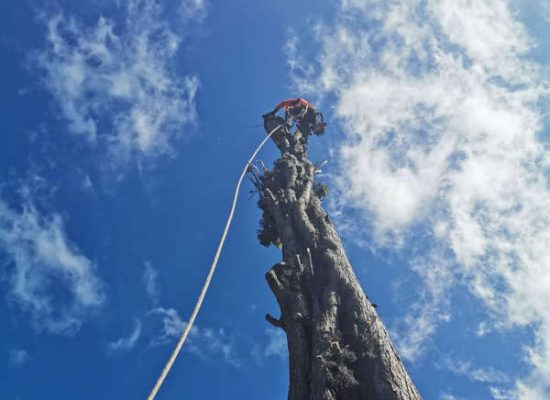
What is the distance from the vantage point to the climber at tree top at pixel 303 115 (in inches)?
628

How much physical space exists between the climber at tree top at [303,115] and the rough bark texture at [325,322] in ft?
23.0

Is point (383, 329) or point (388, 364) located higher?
point (383, 329)

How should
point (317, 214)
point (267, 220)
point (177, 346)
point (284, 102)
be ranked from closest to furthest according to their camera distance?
point (177, 346) → point (317, 214) → point (267, 220) → point (284, 102)

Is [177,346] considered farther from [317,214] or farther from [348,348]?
[317,214]

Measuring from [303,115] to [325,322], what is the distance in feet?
36.5

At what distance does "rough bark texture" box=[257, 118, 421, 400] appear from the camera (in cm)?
529

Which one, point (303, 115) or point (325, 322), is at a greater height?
point (303, 115)

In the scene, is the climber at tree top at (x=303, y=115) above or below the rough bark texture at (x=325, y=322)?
→ above

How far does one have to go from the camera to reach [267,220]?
35.7 feet

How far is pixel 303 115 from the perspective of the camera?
16125mm

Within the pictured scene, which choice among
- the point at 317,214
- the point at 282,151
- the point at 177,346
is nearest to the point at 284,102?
the point at 282,151

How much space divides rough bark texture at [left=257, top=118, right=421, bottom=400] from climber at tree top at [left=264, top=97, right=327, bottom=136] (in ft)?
23.0

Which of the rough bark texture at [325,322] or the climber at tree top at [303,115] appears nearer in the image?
the rough bark texture at [325,322]

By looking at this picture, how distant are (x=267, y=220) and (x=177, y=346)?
6.63 metres
